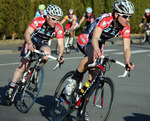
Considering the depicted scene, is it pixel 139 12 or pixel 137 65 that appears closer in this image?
pixel 137 65

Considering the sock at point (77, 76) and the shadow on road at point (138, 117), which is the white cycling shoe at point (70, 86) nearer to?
the sock at point (77, 76)

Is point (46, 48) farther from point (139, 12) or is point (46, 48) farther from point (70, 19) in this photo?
point (139, 12)

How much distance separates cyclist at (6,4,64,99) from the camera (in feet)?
19.5

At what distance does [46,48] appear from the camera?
6.33 metres

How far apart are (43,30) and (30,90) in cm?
102

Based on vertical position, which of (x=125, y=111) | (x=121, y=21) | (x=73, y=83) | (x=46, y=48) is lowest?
(x=125, y=111)

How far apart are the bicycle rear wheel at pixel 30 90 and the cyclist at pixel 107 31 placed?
73 cm

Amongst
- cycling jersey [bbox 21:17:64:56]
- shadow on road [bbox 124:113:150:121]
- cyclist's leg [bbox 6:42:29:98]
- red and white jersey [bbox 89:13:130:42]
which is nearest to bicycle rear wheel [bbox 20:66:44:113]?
cyclist's leg [bbox 6:42:29:98]

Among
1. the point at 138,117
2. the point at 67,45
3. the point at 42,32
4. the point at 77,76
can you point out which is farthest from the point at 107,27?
the point at 67,45

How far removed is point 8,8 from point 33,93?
50.9ft

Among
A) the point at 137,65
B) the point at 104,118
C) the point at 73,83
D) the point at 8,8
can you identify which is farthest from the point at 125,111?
the point at 8,8

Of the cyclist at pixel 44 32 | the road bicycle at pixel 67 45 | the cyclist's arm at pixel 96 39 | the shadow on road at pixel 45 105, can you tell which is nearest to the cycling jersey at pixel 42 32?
the cyclist at pixel 44 32

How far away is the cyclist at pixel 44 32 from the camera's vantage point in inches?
234

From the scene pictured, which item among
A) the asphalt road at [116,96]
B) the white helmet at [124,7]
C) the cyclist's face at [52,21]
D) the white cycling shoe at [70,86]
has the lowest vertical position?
the asphalt road at [116,96]
